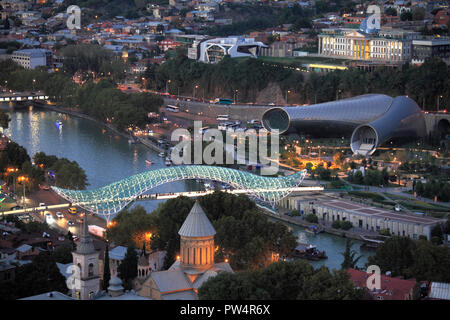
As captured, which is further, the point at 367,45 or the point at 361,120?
the point at 367,45

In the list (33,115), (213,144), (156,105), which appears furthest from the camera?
(33,115)

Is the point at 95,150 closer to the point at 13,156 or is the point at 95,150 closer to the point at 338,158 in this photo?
the point at 13,156

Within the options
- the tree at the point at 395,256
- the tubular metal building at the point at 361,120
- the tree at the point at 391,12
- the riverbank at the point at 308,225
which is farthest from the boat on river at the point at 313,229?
the tree at the point at 391,12

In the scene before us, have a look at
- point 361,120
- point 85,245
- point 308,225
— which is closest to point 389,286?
point 85,245

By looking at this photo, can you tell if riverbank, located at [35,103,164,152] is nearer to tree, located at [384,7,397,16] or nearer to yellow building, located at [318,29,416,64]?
yellow building, located at [318,29,416,64]

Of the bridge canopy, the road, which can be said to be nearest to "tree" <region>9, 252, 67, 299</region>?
the road
